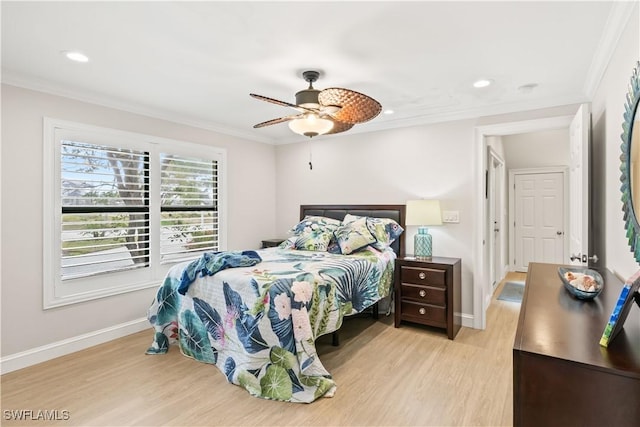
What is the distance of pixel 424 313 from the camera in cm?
343

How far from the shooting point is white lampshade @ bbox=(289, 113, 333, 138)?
272cm

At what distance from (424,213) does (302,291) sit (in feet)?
5.89

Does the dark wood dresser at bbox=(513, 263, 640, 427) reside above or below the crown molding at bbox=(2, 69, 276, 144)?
below

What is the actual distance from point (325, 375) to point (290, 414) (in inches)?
15.4

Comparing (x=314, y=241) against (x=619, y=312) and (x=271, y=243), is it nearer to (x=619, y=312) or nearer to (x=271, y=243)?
(x=271, y=243)

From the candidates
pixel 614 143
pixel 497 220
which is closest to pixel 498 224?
pixel 497 220

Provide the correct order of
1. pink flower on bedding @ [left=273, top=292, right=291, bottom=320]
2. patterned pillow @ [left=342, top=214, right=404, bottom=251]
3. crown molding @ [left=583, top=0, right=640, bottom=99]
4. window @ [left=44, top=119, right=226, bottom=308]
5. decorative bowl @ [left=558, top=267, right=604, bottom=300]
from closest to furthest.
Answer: decorative bowl @ [left=558, top=267, right=604, bottom=300] < crown molding @ [left=583, top=0, right=640, bottom=99] < pink flower on bedding @ [left=273, top=292, right=291, bottom=320] < window @ [left=44, top=119, right=226, bottom=308] < patterned pillow @ [left=342, top=214, right=404, bottom=251]

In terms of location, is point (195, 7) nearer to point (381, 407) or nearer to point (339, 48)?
point (339, 48)

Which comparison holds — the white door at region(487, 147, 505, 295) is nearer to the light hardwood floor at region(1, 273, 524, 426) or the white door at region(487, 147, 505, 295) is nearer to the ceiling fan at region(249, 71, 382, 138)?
the light hardwood floor at region(1, 273, 524, 426)

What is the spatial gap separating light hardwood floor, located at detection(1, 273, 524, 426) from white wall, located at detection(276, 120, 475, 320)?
1131 mm

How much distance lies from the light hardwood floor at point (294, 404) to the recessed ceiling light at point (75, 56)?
239 cm

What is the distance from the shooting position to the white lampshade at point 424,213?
3.52m

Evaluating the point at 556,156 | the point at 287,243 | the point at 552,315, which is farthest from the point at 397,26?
the point at 556,156

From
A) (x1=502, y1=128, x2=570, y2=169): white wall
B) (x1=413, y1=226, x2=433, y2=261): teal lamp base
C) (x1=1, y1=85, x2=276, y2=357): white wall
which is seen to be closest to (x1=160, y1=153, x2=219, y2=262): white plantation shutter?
(x1=1, y1=85, x2=276, y2=357): white wall
